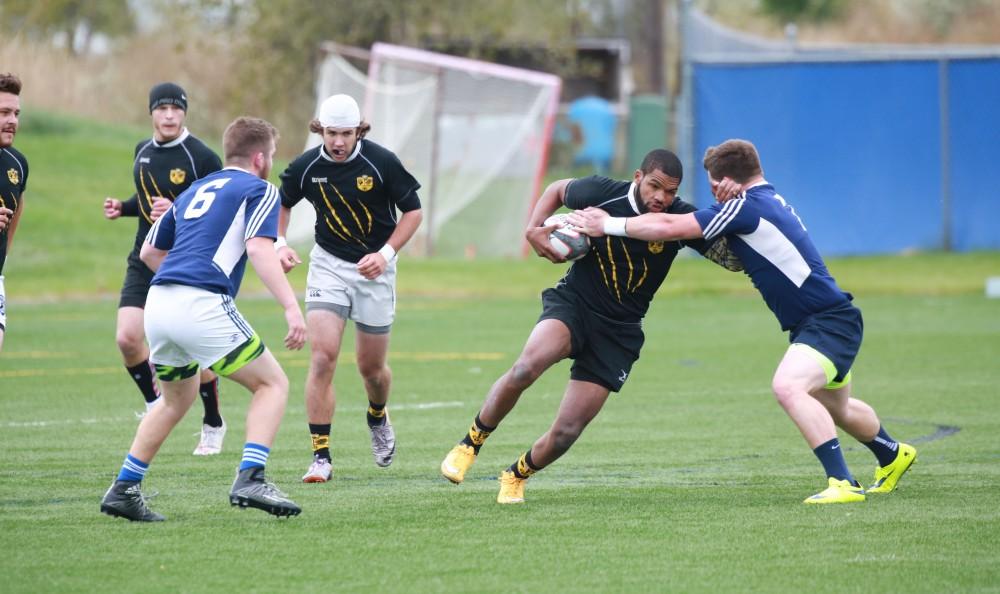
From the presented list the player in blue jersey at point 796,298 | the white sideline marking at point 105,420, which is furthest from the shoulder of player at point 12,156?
the player in blue jersey at point 796,298

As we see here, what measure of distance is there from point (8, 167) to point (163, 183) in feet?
4.20

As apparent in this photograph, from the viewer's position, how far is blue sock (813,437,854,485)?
775 centimetres

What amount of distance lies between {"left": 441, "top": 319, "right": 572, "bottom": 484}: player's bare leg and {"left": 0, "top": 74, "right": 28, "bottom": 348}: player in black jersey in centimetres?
298

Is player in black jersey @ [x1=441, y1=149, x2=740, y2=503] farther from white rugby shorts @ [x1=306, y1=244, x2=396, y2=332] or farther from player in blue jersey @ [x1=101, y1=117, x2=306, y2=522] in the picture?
white rugby shorts @ [x1=306, y1=244, x2=396, y2=332]

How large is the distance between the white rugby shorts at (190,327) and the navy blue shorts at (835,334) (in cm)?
302

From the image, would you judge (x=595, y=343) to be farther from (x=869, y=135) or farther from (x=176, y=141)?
(x=869, y=135)

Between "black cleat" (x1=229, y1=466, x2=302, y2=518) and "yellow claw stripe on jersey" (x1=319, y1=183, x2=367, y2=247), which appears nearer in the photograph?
"black cleat" (x1=229, y1=466, x2=302, y2=518)

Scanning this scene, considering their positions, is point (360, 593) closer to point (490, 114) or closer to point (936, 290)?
point (936, 290)

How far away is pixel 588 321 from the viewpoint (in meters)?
8.17

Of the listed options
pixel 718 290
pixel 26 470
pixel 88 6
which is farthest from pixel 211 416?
pixel 88 6

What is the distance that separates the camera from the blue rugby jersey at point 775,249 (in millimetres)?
7801

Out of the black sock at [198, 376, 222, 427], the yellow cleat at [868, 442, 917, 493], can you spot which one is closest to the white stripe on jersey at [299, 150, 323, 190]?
the black sock at [198, 376, 222, 427]

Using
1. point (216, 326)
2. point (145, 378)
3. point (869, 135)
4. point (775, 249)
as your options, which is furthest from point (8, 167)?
point (869, 135)

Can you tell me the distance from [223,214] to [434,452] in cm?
314
